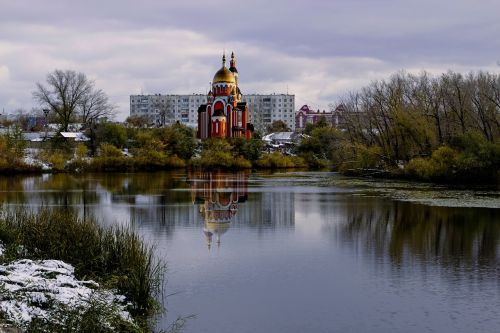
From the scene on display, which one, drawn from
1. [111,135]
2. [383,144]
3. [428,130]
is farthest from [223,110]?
[428,130]

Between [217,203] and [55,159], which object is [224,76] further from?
[217,203]

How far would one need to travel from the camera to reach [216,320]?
10469 mm

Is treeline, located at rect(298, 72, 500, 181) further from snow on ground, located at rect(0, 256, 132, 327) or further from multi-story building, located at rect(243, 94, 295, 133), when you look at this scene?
multi-story building, located at rect(243, 94, 295, 133)

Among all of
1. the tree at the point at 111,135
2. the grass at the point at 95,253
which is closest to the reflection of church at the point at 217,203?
the grass at the point at 95,253

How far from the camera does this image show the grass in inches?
427

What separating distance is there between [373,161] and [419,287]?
34816 millimetres

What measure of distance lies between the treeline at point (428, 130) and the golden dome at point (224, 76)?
88.7 feet

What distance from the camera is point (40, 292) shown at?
30.8 ft

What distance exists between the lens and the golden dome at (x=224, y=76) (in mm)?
77500

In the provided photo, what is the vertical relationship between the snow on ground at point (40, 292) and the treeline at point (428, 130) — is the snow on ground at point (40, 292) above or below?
below

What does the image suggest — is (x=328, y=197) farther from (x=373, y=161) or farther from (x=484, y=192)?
(x=373, y=161)

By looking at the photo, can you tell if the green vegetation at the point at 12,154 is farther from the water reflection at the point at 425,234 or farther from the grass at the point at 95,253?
the grass at the point at 95,253

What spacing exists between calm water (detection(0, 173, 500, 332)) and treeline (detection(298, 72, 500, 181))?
25.2 ft

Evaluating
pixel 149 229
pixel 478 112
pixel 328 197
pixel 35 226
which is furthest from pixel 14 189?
pixel 478 112
